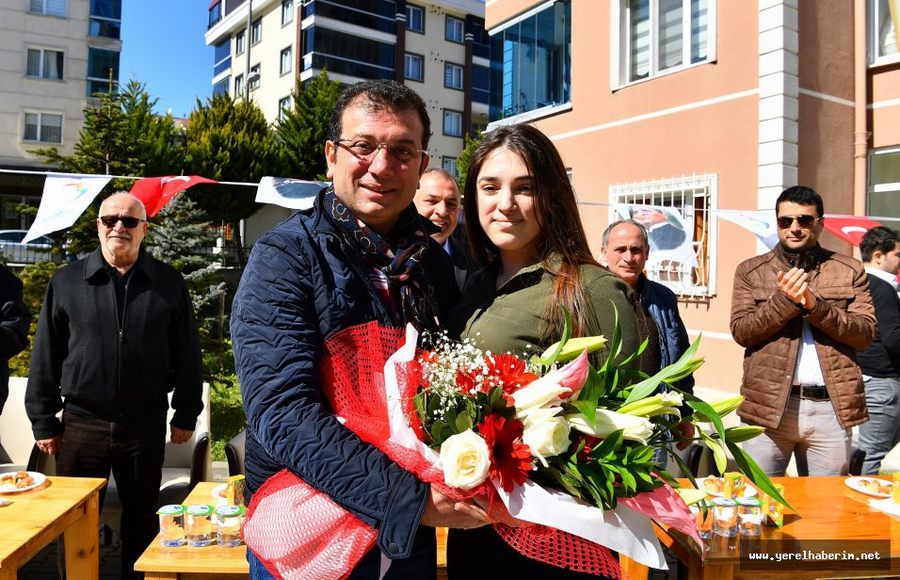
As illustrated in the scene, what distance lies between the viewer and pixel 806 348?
395 cm

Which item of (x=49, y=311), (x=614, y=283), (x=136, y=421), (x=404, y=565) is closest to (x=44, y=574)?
(x=136, y=421)

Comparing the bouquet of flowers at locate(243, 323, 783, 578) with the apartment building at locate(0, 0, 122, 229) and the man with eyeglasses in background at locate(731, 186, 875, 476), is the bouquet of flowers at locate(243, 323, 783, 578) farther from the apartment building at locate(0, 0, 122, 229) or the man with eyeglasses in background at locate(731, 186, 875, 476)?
the apartment building at locate(0, 0, 122, 229)

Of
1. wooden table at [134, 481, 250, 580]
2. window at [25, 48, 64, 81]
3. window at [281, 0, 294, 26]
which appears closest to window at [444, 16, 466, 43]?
window at [281, 0, 294, 26]

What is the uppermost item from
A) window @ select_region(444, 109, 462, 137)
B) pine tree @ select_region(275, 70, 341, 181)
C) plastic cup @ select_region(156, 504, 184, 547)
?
window @ select_region(444, 109, 462, 137)

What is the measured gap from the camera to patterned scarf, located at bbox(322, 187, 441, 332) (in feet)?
5.55

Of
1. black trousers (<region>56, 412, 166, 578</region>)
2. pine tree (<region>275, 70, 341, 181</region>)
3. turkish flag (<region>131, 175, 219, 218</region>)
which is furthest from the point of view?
pine tree (<region>275, 70, 341, 181</region>)

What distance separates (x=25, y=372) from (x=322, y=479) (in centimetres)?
698

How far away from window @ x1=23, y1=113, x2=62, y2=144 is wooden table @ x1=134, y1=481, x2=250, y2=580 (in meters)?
30.1

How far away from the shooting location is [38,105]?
27.7 metres

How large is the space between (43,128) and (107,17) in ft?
19.0

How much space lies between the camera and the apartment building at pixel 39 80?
2730 centimetres

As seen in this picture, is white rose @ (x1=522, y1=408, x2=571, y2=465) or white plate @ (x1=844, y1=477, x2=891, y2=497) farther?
white plate @ (x1=844, y1=477, x2=891, y2=497)

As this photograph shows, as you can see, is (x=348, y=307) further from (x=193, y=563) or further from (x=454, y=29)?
(x=454, y=29)

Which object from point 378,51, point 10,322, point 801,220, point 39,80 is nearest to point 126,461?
point 10,322
